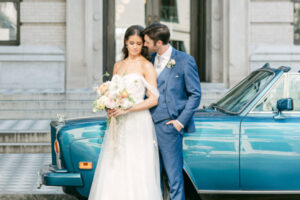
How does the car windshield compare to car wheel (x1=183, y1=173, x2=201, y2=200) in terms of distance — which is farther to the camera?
the car windshield

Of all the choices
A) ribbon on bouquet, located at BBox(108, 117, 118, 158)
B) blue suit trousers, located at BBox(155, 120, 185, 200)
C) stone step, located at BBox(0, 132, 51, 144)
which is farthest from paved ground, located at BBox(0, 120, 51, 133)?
blue suit trousers, located at BBox(155, 120, 185, 200)

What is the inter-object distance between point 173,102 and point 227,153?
700 mm

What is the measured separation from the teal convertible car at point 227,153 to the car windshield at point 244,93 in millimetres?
103

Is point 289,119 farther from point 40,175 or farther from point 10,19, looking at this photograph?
point 10,19

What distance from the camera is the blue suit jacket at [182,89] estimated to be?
15.5 feet

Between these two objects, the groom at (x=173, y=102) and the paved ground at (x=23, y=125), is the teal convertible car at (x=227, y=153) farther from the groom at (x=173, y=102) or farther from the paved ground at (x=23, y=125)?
the paved ground at (x=23, y=125)


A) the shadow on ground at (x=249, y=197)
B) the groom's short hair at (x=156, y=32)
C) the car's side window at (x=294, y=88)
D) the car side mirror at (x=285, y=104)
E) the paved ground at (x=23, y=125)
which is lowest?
the shadow on ground at (x=249, y=197)

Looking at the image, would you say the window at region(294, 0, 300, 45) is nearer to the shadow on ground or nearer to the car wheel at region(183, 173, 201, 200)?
the shadow on ground

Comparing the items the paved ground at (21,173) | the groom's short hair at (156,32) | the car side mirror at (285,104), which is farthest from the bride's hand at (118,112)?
the paved ground at (21,173)

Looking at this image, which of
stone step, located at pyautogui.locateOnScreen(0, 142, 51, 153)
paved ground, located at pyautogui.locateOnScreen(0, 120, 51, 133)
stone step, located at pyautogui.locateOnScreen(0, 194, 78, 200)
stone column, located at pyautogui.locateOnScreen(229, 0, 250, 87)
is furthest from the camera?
stone column, located at pyautogui.locateOnScreen(229, 0, 250, 87)

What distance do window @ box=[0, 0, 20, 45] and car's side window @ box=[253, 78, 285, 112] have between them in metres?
8.86

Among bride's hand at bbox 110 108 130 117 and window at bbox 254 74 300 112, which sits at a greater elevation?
window at bbox 254 74 300 112

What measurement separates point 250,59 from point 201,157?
7.95 metres

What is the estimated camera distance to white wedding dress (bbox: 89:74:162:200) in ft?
15.5
